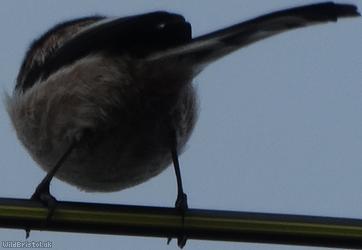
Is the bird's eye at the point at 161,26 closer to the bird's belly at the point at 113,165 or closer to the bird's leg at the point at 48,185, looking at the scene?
the bird's belly at the point at 113,165

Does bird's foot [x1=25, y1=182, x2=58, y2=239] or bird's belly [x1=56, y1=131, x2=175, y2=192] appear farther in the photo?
bird's belly [x1=56, y1=131, x2=175, y2=192]

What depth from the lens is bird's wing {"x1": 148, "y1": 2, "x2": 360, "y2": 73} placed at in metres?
4.12

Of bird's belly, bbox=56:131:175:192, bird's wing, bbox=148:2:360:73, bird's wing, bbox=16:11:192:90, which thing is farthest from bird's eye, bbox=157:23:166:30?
bird's belly, bbox=56:131:175:192

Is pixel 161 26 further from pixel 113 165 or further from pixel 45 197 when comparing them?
pixel 113 165

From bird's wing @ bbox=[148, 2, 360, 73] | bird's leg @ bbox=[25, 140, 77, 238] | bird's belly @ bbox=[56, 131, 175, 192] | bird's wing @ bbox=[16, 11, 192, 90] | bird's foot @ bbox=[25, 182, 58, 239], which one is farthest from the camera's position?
bird's belly @ bbox=[56, 131, 175, 192]

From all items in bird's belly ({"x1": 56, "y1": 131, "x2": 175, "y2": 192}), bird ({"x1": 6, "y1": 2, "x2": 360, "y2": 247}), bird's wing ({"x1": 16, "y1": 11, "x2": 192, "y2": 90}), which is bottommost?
bird's belly ({"x1": 56, "y1": 131, "x2": 175, "y2": 192})

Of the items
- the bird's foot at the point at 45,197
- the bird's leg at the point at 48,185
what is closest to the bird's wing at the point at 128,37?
the bird's leg at the point at 48,185

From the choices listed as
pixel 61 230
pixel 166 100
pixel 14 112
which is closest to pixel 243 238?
pixel 61 230

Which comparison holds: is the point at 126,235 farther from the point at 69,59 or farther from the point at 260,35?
the point at 69,59

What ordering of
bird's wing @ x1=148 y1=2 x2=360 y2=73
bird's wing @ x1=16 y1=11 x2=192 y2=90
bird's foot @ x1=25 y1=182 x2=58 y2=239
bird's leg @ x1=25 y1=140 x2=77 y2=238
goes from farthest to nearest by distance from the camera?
bird's wing @ x1=16 y1=11 x2=192 y2=90 < bird's leg @ x1=25 y1=140 x2=77 y2=238 < bird's foot @ x1=25 y1=182 x2=58 y2=239 < bird's wing @ x1=148 y1=2 x2=360 y2=73

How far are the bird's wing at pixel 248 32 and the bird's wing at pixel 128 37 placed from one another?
0.07 m

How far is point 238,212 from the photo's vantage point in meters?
4.20

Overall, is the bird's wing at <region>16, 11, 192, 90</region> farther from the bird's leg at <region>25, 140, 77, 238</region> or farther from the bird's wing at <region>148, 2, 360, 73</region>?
the bird's leg at <region>25, 140, 77, 238</region>

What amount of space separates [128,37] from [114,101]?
0.44 metres
